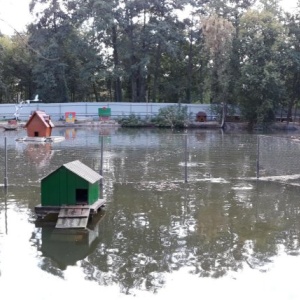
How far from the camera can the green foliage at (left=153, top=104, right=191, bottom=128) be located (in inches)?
1801

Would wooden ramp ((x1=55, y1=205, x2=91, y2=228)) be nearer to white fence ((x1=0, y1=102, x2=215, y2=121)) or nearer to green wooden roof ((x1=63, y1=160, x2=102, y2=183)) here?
green wooden roof ((x1=63, y1=160, x2=102, y2=183))

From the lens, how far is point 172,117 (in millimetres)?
45938

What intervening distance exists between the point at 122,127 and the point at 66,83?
12.8 m

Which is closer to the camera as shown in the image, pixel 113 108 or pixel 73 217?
pixel 73 217

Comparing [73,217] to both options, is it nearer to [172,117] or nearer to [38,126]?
[38,126]

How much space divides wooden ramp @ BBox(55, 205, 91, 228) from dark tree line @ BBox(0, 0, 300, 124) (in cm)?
3426

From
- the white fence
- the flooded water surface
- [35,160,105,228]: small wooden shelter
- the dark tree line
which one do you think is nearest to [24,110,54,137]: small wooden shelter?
the flooded water surface

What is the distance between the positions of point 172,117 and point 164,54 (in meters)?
15.2

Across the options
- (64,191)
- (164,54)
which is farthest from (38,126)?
(164,54)

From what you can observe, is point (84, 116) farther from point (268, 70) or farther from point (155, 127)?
point (268, 70)

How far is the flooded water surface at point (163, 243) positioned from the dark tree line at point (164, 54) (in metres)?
30.4

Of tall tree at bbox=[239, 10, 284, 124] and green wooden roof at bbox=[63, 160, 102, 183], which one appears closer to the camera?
green wooden roof at bbox=[63, 160, 102, 183]

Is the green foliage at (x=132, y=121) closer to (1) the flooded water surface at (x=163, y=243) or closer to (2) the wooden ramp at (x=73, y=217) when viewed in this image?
(1) the flooded water surface at (x=163, y=243)

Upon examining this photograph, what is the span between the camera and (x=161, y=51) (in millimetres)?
55812
